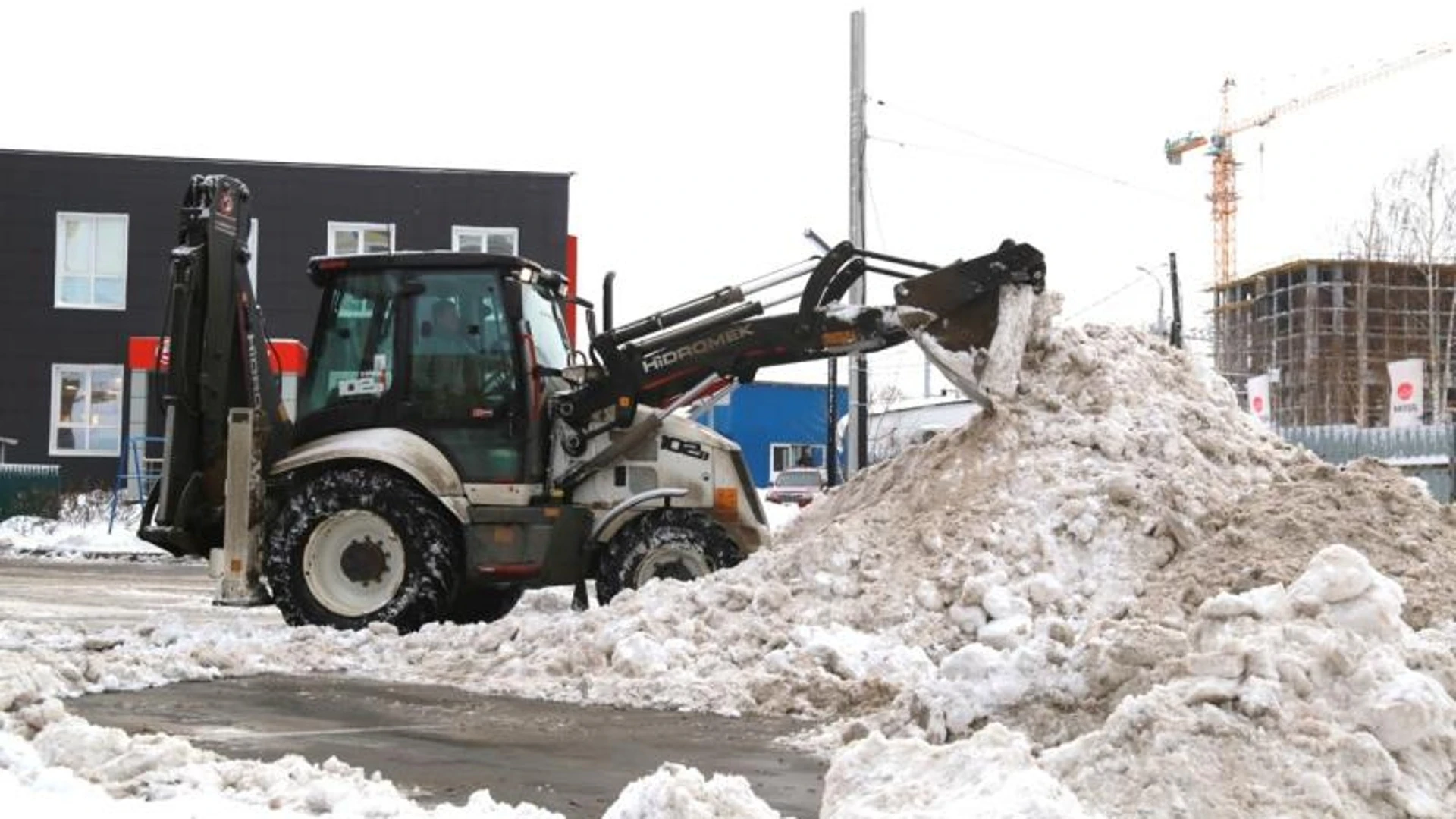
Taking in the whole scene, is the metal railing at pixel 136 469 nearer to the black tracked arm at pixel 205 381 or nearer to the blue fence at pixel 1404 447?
the black tracked arm at pixel 205 381

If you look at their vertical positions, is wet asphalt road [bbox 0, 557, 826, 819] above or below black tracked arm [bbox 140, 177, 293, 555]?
below

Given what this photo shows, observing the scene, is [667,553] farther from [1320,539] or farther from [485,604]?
[1320,539]

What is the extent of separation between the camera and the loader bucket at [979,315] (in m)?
10.6

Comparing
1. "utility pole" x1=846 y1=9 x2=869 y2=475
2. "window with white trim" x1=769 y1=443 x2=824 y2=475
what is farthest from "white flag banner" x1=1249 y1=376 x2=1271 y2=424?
"window with white trim" x1=769 y1=443 x2=824 y2=475

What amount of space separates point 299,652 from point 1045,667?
5.19 metres

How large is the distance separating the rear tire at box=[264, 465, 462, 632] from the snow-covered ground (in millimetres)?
420

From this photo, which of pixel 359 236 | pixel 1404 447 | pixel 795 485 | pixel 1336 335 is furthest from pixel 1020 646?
pixel 1336 335

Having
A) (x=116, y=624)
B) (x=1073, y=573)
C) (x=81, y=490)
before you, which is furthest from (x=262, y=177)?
(x=1073, y=573)

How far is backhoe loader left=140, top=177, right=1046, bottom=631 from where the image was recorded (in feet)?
36.1

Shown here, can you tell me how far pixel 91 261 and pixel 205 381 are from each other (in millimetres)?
25130

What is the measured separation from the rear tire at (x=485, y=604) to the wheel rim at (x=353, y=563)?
72 centimetres

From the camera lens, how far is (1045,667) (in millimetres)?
6840

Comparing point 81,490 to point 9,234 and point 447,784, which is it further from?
point 447,784

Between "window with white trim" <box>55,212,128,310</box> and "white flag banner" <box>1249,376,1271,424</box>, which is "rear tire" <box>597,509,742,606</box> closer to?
"white flag banner" <box>1249,376,1271,424</box>
